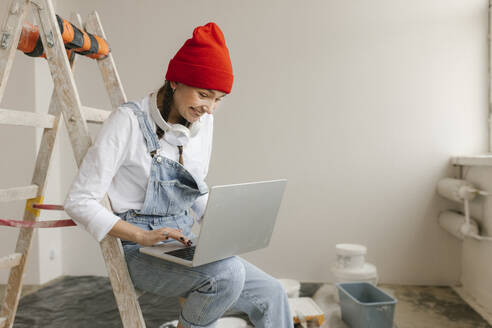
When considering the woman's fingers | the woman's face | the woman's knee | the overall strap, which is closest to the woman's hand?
the woman's fingers

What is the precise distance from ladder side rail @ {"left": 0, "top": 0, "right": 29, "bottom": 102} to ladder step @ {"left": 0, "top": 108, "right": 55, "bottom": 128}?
8 cm

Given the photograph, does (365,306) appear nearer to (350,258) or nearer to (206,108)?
(350,258)

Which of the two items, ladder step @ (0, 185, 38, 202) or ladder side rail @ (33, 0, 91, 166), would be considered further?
ladder step @ (0, 185, 38, 202)

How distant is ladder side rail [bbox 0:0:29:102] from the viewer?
119cm

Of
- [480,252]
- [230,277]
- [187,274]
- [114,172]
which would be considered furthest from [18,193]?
[480,252]

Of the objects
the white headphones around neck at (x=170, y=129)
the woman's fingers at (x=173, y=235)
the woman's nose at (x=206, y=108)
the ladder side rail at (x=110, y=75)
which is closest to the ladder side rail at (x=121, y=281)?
the woman's fingers at (x=173, y=235)

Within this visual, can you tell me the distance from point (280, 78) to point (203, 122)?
1377mm

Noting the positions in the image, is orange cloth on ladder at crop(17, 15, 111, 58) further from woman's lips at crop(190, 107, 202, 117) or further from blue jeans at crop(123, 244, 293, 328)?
blue jeans at crop(123, 244, 293, 328)

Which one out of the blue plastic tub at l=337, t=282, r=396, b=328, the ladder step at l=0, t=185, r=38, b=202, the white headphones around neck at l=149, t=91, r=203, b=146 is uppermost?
the white headphones around neck at l=149, t=91, r=203, b=146

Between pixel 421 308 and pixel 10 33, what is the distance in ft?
7.45

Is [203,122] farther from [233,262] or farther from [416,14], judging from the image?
[416,14]

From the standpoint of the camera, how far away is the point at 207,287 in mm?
1131

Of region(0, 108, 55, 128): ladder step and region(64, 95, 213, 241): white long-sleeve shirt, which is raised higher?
region(0, 108, 55, 128): ladder step

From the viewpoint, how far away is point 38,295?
248 centimetres
